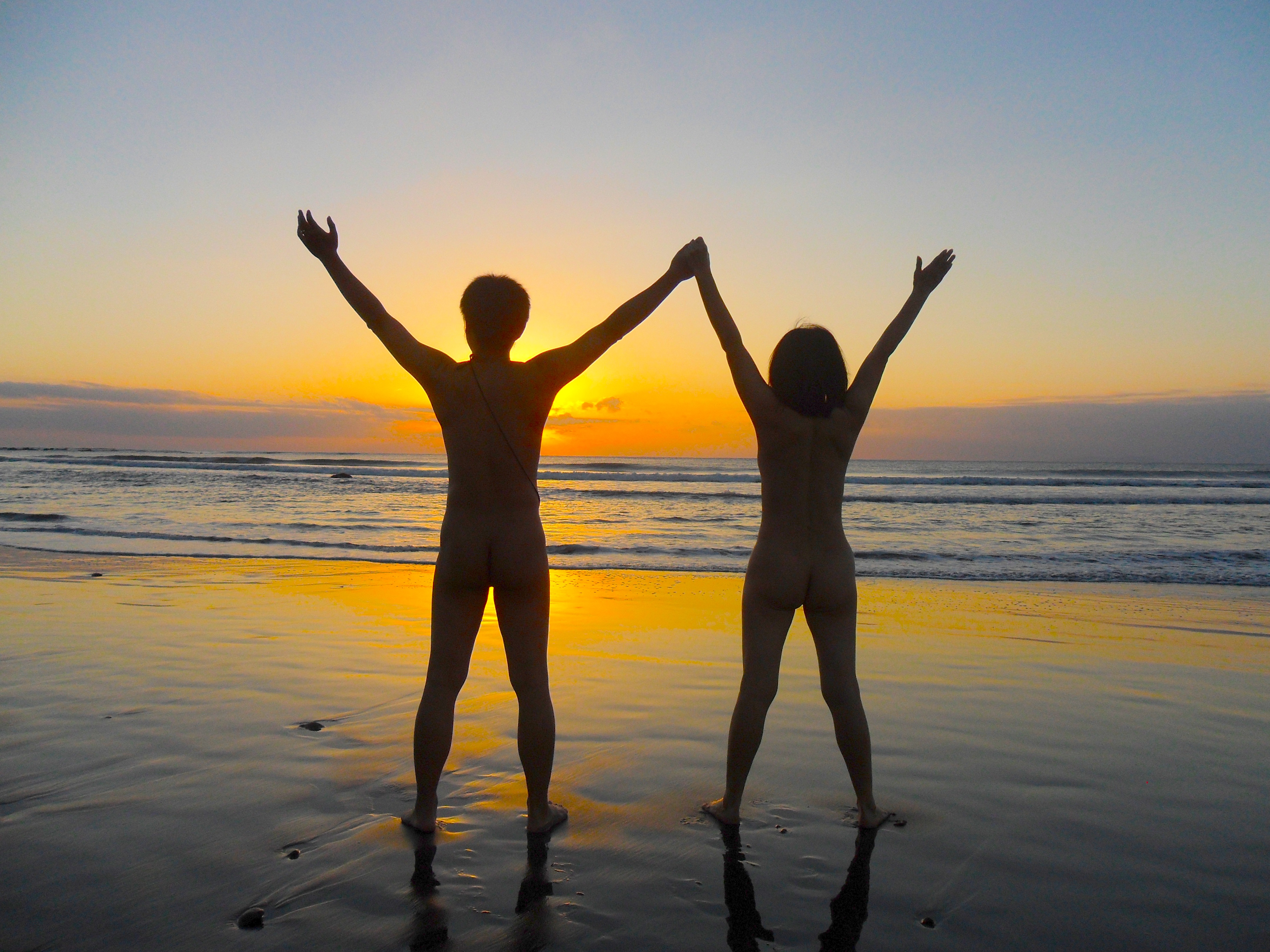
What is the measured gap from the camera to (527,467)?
2791 millimetres

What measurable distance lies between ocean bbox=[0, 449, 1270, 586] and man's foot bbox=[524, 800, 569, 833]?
7649 millimetres

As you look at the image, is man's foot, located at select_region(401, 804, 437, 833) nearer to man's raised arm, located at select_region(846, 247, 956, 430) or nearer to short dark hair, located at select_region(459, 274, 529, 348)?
short dark hair, located at select_region(459, 274, 529, 348)

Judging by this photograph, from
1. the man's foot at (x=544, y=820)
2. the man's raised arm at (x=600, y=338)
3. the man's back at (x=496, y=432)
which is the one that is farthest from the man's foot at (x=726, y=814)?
the man's raised arm at (x=600, y=338)

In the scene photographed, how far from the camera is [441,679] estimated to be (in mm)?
2869

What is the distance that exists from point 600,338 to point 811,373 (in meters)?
0.77

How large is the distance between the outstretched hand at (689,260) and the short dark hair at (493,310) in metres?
0.57

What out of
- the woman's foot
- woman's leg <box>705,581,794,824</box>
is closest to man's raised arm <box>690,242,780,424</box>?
woman's leg <box>705,581,794,824</box>

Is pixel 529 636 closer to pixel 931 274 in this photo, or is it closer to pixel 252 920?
pixel 252 920

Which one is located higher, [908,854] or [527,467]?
[527,467]

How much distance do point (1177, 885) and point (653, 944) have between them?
5.80ft

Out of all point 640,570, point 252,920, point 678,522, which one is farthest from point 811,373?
point 678,522

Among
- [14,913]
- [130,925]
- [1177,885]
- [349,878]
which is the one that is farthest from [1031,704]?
[14,913]

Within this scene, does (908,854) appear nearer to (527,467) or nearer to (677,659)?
(527,467)

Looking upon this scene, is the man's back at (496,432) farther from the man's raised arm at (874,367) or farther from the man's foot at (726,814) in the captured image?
the man's foot at (726,814)
